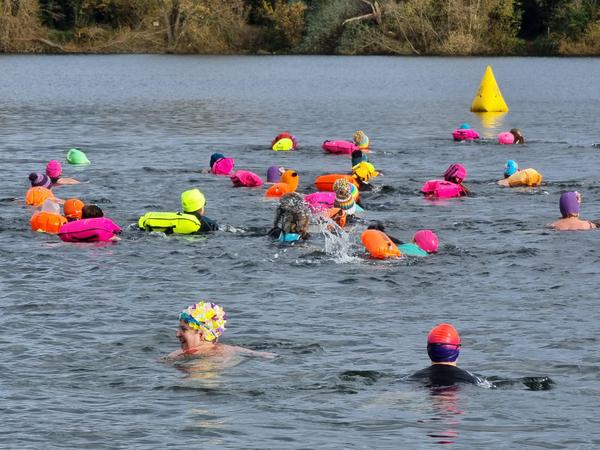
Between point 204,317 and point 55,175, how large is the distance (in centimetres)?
1427

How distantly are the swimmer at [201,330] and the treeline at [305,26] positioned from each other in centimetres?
7965

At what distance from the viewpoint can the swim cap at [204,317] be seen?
12.7 meters

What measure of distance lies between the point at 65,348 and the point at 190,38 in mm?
89500

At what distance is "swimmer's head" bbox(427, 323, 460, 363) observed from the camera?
11.9 metres

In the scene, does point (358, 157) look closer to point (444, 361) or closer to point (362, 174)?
point (362, 174)

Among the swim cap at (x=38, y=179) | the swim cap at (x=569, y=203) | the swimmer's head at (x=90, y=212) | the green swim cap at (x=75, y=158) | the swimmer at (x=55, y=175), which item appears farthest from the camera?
the green swim cap at (x=75, y=158)

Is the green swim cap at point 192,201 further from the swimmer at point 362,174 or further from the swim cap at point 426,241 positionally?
the swimmer at point 362,174

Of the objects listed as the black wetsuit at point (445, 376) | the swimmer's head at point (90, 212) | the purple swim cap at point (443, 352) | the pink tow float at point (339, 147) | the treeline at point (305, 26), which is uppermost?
the treeline at point (305, 26)

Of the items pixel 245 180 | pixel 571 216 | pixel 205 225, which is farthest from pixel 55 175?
pixel 571 216

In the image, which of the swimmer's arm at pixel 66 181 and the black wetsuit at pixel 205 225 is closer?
the black wetsuit at pixel 205 225

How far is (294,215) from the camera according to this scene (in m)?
18.9

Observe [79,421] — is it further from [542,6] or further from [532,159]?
[542,6]

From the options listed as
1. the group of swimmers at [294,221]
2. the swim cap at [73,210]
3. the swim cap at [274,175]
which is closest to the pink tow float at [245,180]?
the group of swimmers at [294,221]

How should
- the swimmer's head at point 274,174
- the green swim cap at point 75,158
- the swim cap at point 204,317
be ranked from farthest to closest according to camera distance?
the green swim cap at point 75,158 < the swimmer's head at point 274,174 < the swim cap at point 204,317
